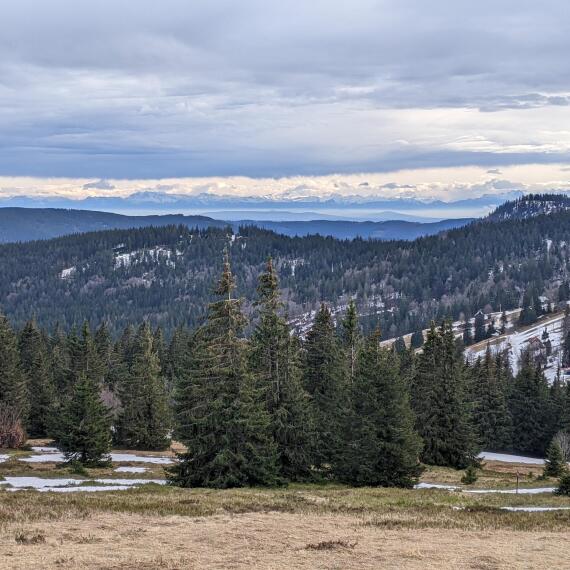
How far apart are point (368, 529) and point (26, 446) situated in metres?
43.3

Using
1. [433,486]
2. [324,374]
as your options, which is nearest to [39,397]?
[324,374]

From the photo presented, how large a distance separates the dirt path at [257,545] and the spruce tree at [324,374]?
754 inches

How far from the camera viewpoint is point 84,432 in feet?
137

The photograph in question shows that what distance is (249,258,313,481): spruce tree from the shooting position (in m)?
33.8

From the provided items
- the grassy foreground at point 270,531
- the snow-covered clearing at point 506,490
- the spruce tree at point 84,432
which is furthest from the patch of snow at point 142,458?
the snow-covered clearing at point 506,490

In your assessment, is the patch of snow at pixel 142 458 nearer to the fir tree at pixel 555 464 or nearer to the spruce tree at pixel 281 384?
the spruce tree at pixel 281 384

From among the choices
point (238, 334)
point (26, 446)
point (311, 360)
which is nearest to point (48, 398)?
point (26, 446)

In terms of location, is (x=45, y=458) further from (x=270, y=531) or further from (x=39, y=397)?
(x=270, y=531)

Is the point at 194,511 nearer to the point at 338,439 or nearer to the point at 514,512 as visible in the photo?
the point at 514,512

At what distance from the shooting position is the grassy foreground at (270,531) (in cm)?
1481

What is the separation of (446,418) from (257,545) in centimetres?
3790

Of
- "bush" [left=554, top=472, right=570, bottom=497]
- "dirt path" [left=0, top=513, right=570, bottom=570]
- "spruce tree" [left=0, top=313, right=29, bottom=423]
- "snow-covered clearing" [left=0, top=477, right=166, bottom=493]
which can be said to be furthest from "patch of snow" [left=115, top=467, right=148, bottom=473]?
"bush" [left=554, top=472, right=570, bottom=497]

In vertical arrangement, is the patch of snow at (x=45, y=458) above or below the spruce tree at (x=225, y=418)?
below

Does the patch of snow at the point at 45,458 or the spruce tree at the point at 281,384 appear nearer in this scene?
the spruce tree at the point at 281,384
